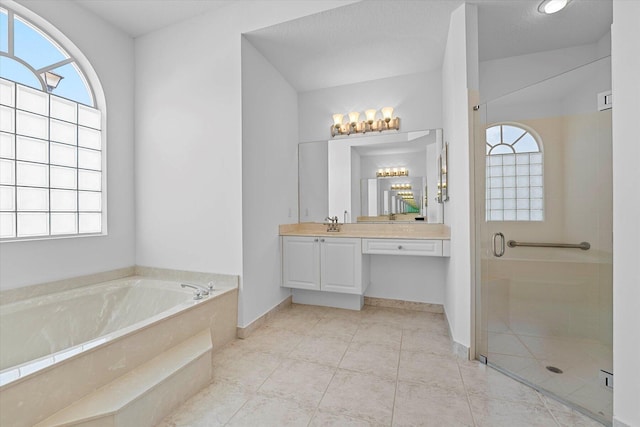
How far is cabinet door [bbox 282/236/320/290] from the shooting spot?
297cm

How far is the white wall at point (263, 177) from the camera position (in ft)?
8.02

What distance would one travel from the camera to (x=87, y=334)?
7.00 feet

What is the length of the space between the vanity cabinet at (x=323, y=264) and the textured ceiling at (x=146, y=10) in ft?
7.66

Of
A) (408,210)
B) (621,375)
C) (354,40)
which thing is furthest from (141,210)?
(621,375)

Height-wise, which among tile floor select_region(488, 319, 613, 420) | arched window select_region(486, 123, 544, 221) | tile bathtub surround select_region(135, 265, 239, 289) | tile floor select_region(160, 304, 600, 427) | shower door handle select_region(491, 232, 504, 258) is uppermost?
arched window select_region(486, 123, 544, 221)

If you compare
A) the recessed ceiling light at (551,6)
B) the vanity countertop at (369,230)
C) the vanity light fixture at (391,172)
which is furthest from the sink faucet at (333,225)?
the recessed ceiling light at (551,6)

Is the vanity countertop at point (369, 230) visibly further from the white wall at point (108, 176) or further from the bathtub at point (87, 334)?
the white wall at point (108, 176)

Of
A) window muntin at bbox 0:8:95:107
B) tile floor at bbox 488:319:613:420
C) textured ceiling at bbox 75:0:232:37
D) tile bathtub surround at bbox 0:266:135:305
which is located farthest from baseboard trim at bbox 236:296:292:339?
textured ceiling at bbox 75:0:232:37

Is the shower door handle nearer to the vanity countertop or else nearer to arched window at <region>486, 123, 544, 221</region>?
arched window at <region>486, 123, 544, 221</region>

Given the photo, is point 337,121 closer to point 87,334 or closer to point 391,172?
point 391,172

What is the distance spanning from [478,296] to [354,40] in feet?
7.94

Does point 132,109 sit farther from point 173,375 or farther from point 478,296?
point 478,296

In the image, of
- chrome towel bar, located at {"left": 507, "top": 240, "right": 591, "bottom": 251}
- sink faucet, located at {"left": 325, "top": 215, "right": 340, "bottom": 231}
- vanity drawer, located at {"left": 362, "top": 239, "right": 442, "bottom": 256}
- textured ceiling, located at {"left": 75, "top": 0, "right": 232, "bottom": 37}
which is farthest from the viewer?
sink faucet, located at {"left": 325, "top": 215, "right": 340, "bottom": 231}

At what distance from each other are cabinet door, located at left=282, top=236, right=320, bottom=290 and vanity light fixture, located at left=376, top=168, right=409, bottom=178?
109cm
